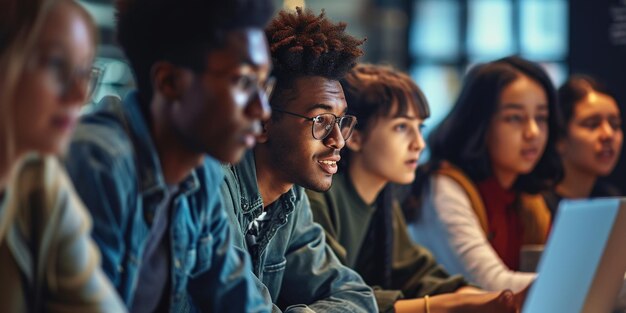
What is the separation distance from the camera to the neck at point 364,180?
2.73 metres

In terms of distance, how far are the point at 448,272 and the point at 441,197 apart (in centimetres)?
23

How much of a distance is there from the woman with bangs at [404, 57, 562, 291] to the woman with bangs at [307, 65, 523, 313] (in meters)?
0.32

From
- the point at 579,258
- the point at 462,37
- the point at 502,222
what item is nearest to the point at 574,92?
the point at 502,222

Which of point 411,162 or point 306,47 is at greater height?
point 306,47

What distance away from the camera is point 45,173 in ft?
3.82

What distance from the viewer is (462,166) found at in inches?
128

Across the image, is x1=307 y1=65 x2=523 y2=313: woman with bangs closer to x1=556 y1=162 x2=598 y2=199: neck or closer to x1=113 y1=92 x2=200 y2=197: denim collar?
x1=556 y1=162 x2=598 y2=199: neck

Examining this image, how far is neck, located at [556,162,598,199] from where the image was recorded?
3.58 meters

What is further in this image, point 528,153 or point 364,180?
point 528,153

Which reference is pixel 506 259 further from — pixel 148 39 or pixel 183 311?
pixel 148 39

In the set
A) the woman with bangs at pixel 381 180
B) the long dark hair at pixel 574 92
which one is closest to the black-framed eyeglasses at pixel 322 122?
the woman with bangs at pixel 381 180

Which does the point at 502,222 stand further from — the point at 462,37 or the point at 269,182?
the point at 462,37

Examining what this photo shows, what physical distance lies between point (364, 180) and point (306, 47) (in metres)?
0.77

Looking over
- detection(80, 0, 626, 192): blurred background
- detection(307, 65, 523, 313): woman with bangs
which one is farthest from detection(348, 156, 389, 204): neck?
detection(80, 0, 626, 192): blurred background
